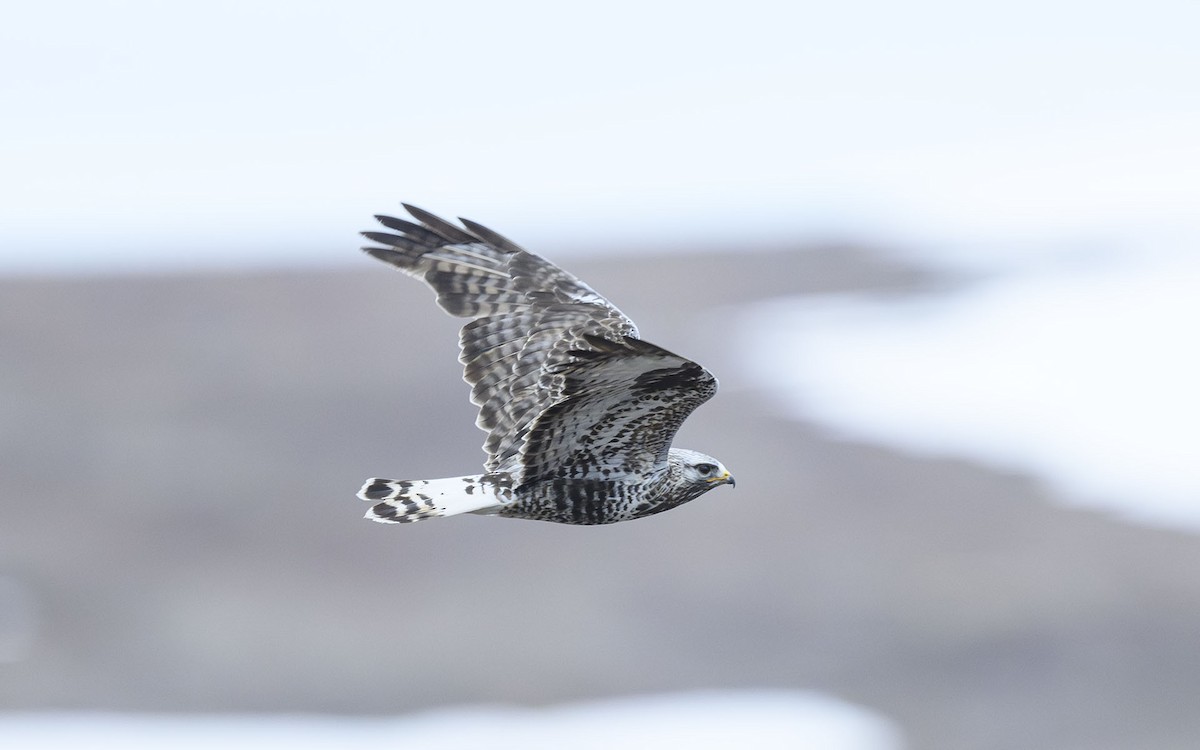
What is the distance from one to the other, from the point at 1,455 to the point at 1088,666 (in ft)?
50.6

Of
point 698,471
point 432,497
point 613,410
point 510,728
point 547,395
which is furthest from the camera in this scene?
point 510,728

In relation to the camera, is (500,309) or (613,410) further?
(500,309)

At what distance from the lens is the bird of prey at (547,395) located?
23.9ft

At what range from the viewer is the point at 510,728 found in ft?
63.4

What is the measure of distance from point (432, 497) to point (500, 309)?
1.26 meters

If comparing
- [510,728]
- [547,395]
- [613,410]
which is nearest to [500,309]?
[547,395]

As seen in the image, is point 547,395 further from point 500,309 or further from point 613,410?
point 613,410

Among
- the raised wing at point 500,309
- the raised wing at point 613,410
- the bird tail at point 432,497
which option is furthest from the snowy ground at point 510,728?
the raised wing at point 613,410

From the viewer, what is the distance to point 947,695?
1906 centimetres

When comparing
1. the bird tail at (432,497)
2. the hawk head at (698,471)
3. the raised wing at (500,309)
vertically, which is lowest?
the bird tail at (432,497)

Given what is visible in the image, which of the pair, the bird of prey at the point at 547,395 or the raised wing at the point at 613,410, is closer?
the raised wing at the point at 613,410

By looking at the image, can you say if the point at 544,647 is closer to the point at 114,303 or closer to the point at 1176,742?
the point at 1176,742

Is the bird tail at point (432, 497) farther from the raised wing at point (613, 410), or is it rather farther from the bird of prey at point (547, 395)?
the raised wing at point (613, 410)

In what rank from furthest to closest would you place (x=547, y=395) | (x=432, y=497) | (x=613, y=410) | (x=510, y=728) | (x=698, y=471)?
1. (x=510, y=728)
2. (x=547, y=395)
3. (x=698, y=471)
4. (x=432, y=497)
5. (x=613, y=410)
